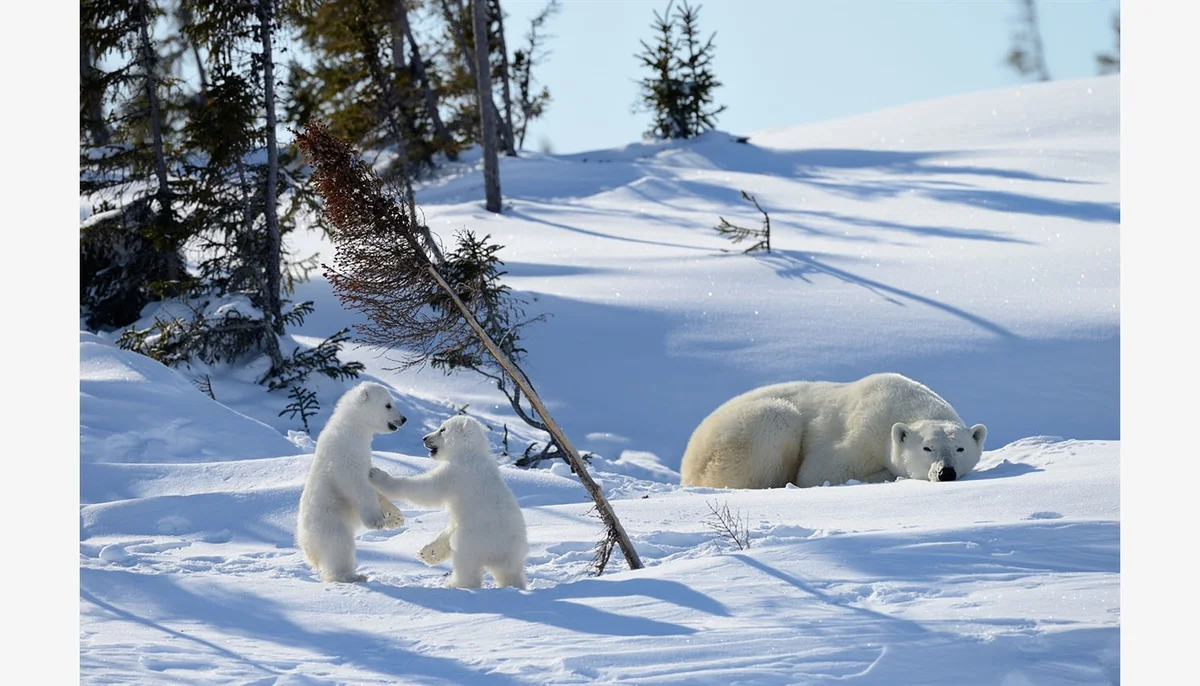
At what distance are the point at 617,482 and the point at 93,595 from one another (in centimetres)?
411

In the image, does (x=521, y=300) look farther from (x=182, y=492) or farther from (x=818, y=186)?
(x=818, y=186)

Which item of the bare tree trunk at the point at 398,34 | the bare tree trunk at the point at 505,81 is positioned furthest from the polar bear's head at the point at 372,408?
the bare tree trunk at the point at 505,81

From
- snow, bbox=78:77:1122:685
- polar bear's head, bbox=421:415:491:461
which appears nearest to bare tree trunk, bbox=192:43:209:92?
snow, bbox=78:77:1122:685

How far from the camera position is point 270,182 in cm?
1063

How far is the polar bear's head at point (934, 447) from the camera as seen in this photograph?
724 centimetres

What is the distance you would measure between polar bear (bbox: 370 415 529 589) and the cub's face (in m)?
0.22

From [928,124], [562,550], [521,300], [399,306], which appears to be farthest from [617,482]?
[928,124]

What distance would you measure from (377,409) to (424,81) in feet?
61.6

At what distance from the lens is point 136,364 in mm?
9031

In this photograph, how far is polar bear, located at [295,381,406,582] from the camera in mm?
4824

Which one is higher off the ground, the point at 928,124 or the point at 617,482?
the point at 928,124

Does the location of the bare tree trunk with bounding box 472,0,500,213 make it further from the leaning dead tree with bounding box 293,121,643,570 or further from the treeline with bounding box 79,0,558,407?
the leaning dead tree with bounding box 293,121,643,570

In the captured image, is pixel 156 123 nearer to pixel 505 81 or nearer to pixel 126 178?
pixel 126 178

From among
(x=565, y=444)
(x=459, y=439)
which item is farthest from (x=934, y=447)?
(x=459, y=439)
